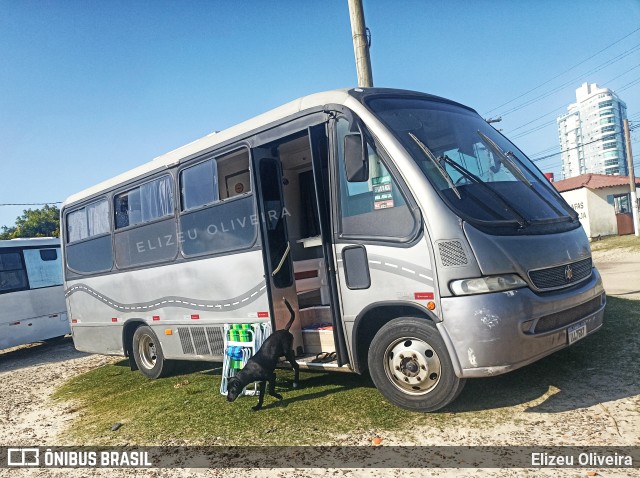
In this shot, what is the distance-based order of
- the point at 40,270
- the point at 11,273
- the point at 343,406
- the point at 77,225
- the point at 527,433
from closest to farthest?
the point at 527,433, the point at 343,406, the point at 77,225, the point at 11,273, the point at 40,270

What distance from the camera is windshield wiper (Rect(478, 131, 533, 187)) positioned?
5012 mm

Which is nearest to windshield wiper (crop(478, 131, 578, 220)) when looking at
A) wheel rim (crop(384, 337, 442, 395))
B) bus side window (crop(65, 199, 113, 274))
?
wheel rim (crop(384, 337, 442, 395))

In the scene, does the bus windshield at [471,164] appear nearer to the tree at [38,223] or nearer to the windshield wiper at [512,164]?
the windshield wiper at [512,164]

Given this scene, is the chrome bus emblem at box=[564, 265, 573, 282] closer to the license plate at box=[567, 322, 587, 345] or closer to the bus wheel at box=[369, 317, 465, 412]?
the license plate at box=[567, 322, 587, 345]

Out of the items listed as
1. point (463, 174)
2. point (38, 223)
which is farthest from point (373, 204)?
point (38, 223)

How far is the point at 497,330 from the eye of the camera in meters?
4.01

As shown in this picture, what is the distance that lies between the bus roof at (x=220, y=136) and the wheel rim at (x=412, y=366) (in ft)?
8.21

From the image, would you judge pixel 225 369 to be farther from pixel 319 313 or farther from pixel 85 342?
pixel 85 342

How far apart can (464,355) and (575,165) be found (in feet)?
658

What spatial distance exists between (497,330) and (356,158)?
195cm

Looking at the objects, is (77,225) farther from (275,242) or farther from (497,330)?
(497,330)

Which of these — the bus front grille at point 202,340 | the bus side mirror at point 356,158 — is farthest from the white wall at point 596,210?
the bus side mirror at point 356,158

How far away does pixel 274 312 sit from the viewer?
5.88 metres

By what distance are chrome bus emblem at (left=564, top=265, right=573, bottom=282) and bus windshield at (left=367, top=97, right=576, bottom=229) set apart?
47 cm
